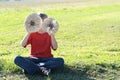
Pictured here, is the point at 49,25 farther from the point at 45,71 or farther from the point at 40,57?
the point at 45,71

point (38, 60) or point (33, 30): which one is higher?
point (33, 30)

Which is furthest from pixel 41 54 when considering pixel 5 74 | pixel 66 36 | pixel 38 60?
pixel 66 36

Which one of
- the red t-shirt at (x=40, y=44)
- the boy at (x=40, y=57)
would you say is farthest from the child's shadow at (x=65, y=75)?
the red t-shirt at (x=40, y=44)

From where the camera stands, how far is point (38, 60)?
27.0 feet

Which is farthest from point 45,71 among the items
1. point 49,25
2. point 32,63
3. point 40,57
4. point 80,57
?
point 80,57

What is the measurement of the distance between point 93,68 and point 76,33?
7.71 m

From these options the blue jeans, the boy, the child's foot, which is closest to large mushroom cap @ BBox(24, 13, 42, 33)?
the boy

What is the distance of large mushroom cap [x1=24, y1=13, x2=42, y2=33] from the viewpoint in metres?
8.24

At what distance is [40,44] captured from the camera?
8398 mm

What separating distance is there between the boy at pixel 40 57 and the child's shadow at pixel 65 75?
102 mm

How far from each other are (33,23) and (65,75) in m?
1.26

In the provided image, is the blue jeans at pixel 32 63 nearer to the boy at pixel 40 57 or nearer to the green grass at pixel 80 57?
the boy at pixel 40 57

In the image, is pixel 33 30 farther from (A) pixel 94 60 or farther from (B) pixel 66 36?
(B) pixel 66 36

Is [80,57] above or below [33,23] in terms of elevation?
below
